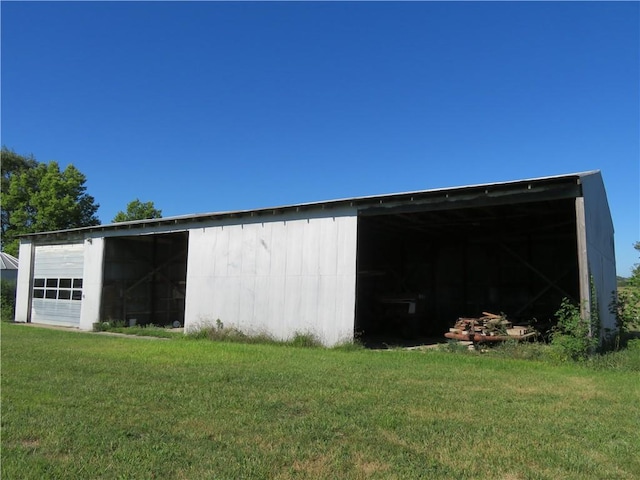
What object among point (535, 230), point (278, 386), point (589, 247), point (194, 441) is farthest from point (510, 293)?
point (194, 441)

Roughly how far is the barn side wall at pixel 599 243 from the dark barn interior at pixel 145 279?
14.4 m

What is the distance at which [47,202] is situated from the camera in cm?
3675

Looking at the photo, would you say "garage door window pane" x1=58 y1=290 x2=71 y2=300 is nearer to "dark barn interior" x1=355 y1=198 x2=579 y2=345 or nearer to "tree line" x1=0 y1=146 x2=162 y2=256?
"dark barn interior" x1=355 y1=198 x2=579 y2=345

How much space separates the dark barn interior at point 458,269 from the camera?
16844 millimetres

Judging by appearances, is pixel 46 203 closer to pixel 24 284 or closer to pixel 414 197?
pixel 24 284

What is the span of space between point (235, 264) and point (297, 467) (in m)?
11.6

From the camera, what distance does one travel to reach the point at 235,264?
50.5 ft

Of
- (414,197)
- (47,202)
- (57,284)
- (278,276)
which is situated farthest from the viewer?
(47,202)

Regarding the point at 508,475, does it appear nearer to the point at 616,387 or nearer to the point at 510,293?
the point at 616,387

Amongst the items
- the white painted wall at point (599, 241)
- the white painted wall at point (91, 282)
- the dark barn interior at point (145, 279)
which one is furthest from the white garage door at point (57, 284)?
the white painted wall at point (599, 241)

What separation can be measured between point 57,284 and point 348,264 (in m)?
15.1

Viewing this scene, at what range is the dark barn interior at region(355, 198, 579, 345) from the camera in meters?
16.8

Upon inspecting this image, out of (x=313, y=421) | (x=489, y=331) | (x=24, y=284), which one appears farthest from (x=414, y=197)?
(x=24, y=284)

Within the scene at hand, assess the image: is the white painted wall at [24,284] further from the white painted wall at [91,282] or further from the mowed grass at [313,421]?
the mowed grass at [313,421]
